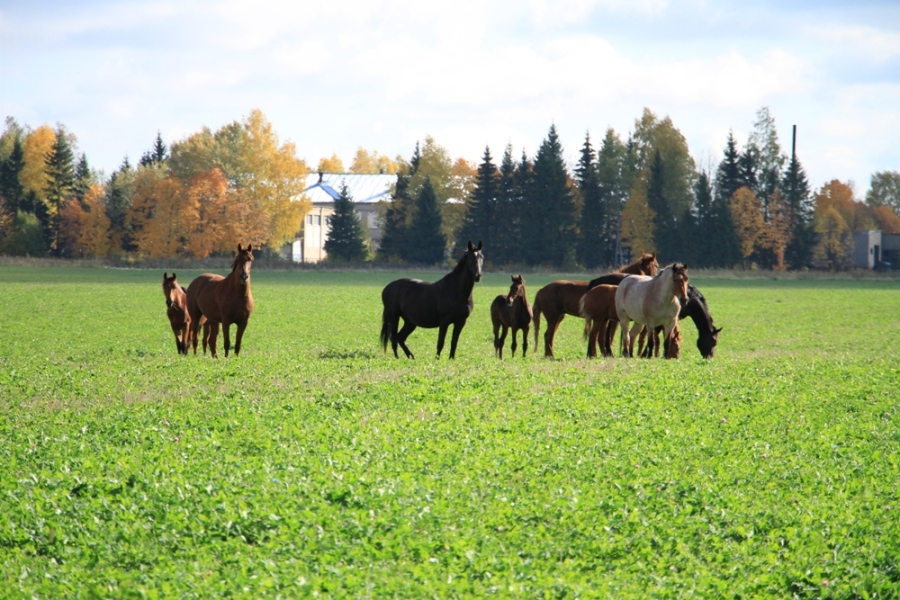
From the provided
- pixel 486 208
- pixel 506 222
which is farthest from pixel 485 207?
pixel 506 222

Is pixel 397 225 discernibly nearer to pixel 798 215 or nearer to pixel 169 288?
pixel 798 215

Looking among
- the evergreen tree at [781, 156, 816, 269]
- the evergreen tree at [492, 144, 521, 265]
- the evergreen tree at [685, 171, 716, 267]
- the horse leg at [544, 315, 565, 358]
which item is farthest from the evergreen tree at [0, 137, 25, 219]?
the horse leg at [544, 315, 565, 358]

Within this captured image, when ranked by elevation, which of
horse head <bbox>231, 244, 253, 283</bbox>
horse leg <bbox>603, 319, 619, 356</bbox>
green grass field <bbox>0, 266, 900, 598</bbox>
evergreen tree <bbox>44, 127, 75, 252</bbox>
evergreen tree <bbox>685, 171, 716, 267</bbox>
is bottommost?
green grass field <bbox>0, 266, 900, 598</bbox>

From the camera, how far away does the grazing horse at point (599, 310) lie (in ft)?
71.6

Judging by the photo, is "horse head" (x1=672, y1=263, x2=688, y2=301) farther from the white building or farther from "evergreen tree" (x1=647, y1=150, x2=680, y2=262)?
the white building

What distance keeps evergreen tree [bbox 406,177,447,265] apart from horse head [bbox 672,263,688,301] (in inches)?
2618

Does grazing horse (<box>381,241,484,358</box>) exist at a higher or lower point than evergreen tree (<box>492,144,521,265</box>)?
lower

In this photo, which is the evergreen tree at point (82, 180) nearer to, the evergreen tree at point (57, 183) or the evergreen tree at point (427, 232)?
the evergreen tree at point (57, 183)

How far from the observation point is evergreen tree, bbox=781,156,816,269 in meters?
89.4

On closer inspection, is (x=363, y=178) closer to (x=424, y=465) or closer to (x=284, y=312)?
(x=284, y=312)

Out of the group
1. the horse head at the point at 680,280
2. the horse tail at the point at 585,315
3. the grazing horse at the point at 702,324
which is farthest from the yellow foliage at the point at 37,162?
the horse head at the point at 680,280

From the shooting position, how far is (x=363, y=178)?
134 meters

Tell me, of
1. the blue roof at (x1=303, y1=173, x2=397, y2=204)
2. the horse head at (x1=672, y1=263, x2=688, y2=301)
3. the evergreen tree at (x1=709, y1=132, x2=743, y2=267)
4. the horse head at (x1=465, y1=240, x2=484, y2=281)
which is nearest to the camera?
the horse head at (x1=465, y1=240, x2=484, y2=281)

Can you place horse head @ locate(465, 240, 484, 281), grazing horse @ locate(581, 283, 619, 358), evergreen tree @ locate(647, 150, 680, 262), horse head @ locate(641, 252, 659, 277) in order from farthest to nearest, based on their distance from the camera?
1. evergreen tree @ locate(647, 150, 680, 262)
2. horse head @ locate(641, 252, 659, 277)
3. grazing horse @ locate(581, 283, 619, 358)
4. horse head @ locate(465, 240, 484, 281)
